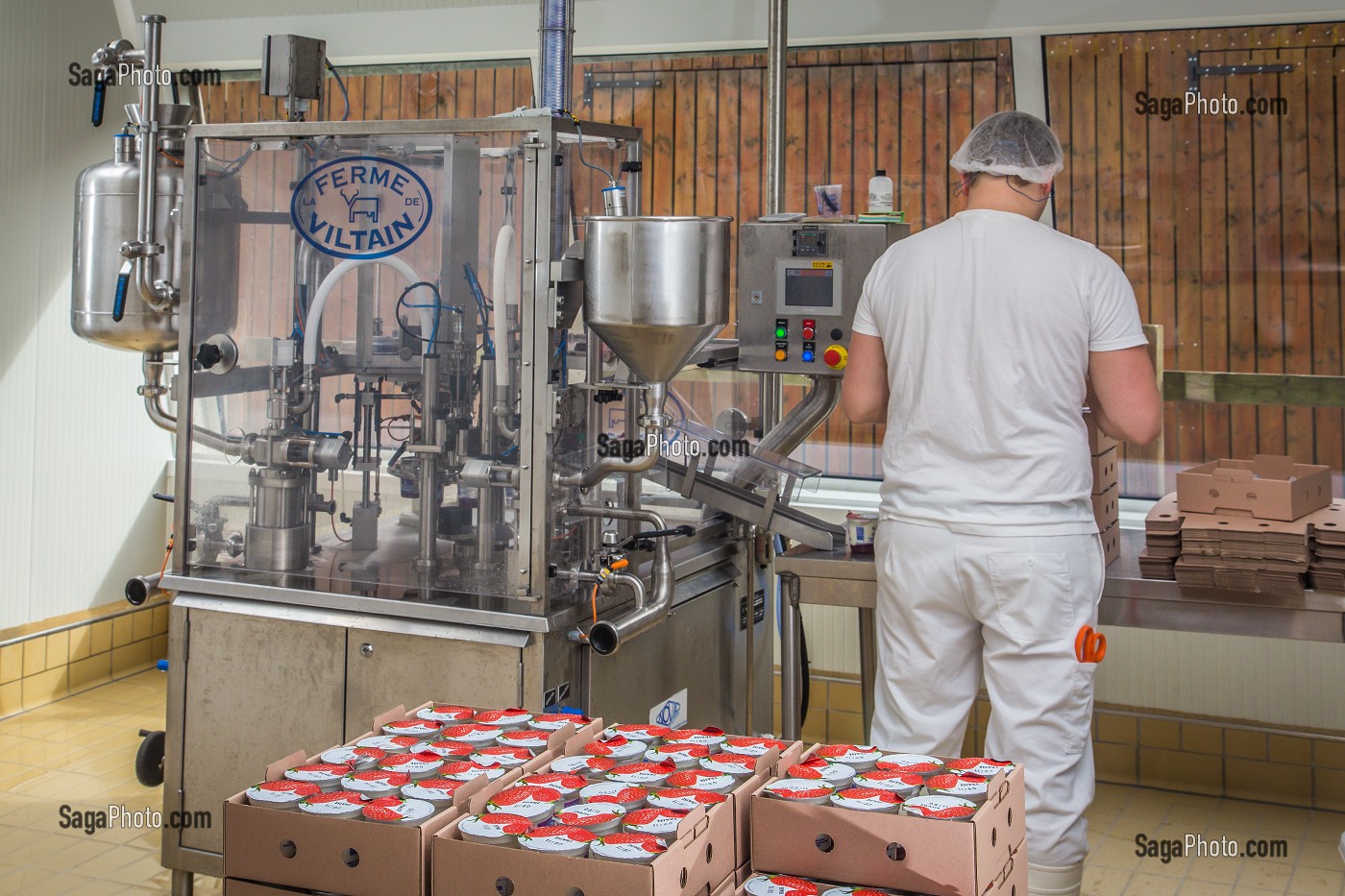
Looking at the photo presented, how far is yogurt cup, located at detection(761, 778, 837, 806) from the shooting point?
1.56m

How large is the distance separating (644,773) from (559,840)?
26 cm

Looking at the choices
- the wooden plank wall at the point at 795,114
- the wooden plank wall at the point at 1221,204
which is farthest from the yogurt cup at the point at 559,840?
the wooden plank wall at the point at 1221,204

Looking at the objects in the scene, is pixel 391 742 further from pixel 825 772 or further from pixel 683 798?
pixel 825 772

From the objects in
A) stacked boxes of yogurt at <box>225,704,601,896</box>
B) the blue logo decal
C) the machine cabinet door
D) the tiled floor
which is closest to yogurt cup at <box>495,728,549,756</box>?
stacked boxes of yogurt at <box>225,704,601,896</box>

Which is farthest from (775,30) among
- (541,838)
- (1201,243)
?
(541,838)

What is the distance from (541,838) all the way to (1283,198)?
3226 millimetres

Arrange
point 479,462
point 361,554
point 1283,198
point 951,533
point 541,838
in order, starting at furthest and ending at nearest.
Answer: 1. point 1283,198
2. point 361,554
3. point 479,462
4. point 951,533
5. point 541,838

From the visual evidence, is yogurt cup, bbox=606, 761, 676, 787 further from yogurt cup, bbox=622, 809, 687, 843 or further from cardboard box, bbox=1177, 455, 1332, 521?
cardboard box, bbox=1177, 455, 1332, 521

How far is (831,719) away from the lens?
4332 millimetres

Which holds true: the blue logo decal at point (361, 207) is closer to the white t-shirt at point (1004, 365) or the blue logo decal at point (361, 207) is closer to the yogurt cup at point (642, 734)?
the white t-shirt at point (1004, 365)

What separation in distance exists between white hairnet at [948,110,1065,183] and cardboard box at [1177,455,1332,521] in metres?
0.89

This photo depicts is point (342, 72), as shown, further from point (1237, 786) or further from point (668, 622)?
point (1237, 786)

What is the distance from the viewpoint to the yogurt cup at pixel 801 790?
1.56 meters

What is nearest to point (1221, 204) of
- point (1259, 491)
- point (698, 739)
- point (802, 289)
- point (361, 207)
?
point (1259, 491)
